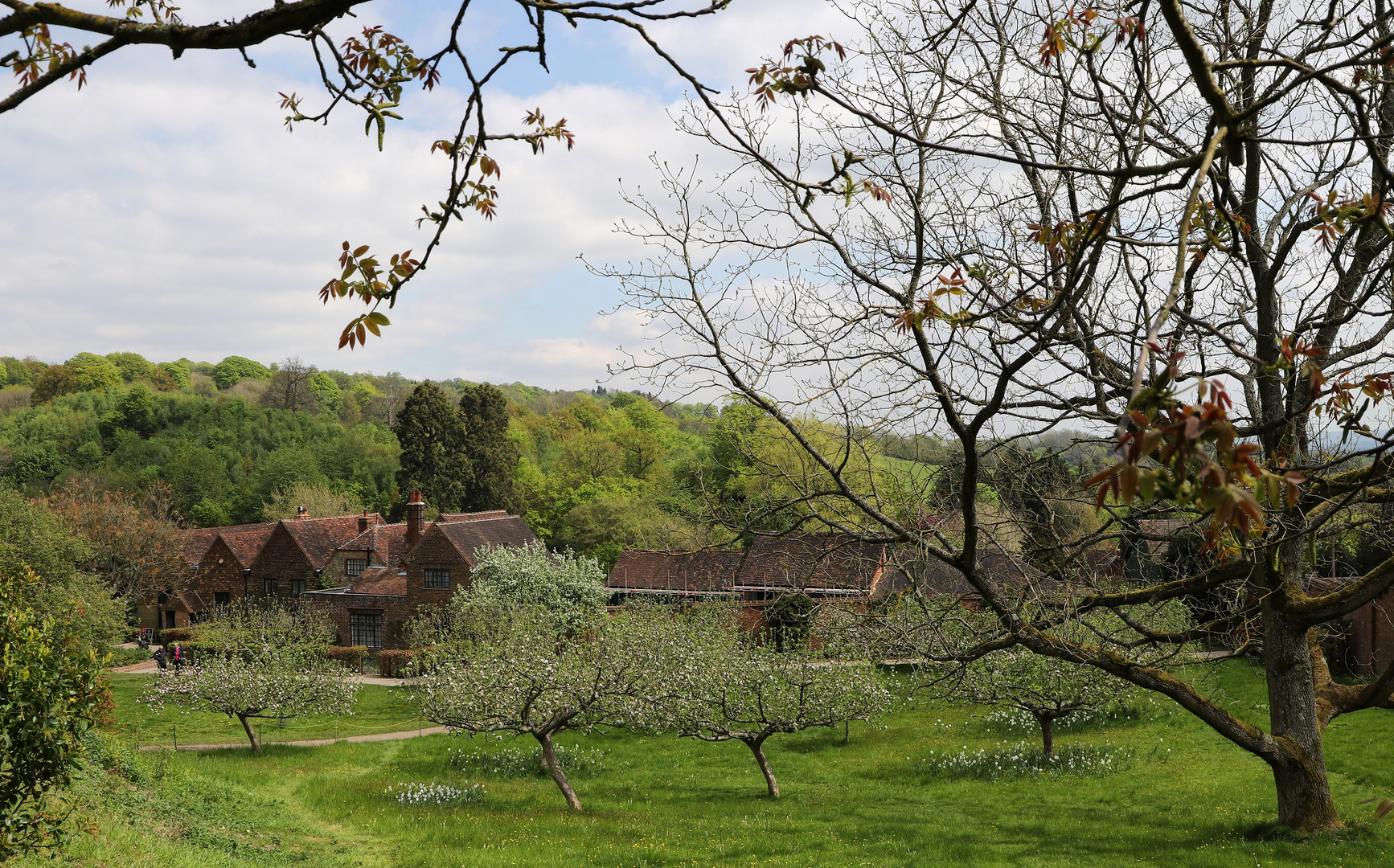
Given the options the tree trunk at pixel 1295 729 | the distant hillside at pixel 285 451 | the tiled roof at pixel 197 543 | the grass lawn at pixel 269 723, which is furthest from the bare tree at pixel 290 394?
the tree trunk at pixel 1295 729

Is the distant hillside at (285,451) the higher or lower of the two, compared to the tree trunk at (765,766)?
higher

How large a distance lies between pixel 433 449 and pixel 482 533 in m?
14.0

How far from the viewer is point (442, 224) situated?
333 cm

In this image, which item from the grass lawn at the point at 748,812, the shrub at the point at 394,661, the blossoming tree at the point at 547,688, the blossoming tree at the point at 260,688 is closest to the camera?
the grass lawn at the point at 748,812

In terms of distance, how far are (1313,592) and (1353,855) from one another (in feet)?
49.5

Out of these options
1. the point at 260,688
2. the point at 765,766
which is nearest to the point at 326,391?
the point at 260,688

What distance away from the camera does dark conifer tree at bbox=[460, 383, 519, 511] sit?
51594 millimetres

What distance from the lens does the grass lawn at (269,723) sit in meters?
23.9

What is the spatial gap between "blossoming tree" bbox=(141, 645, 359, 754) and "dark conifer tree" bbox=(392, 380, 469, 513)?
26078 mm

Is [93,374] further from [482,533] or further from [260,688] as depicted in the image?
[260,688]

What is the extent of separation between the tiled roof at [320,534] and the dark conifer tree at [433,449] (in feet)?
18.4

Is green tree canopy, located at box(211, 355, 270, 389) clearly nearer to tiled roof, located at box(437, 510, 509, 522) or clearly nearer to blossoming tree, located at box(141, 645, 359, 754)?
tiled roof, located at box(437, 510, 509, 522)

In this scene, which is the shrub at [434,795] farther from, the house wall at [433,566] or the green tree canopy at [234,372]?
the green tree canopy at [234,372]

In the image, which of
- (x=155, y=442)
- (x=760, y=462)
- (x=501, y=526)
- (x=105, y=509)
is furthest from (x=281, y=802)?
(x=155, y=442)
